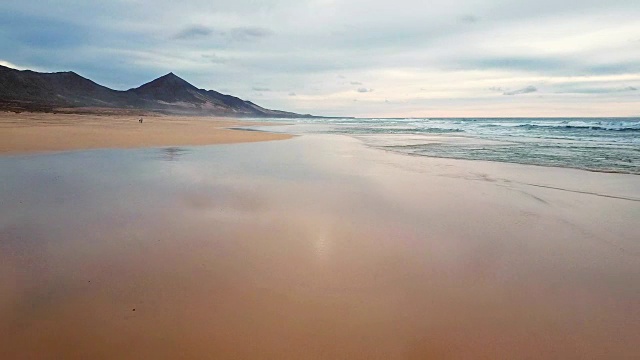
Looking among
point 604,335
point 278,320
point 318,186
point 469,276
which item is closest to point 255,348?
point 278,320

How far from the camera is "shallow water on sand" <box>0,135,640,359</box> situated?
8.88ft

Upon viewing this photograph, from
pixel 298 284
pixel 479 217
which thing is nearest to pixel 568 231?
pixel 479 217

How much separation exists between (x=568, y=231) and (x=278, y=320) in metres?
4.40

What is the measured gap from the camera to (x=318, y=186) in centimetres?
821

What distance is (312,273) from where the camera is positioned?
379cm

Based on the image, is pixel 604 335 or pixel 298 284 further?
pixel 298 284

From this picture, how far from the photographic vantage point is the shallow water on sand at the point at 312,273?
8.88 ft

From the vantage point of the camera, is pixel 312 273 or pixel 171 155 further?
pixel 171 155

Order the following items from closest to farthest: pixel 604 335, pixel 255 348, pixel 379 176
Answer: pixel 255 348, pixel 604 335, pixel 379 176

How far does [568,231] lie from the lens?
A: 529 cm

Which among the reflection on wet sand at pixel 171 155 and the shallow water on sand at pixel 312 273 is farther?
the reflection on wet sand at pixel 171 155

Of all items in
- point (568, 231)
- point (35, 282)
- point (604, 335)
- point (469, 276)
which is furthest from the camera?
point (568, 231)

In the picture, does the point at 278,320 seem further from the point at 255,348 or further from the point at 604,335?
the point at 604,335

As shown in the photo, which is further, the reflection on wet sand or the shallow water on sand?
the reflection on wet sand
